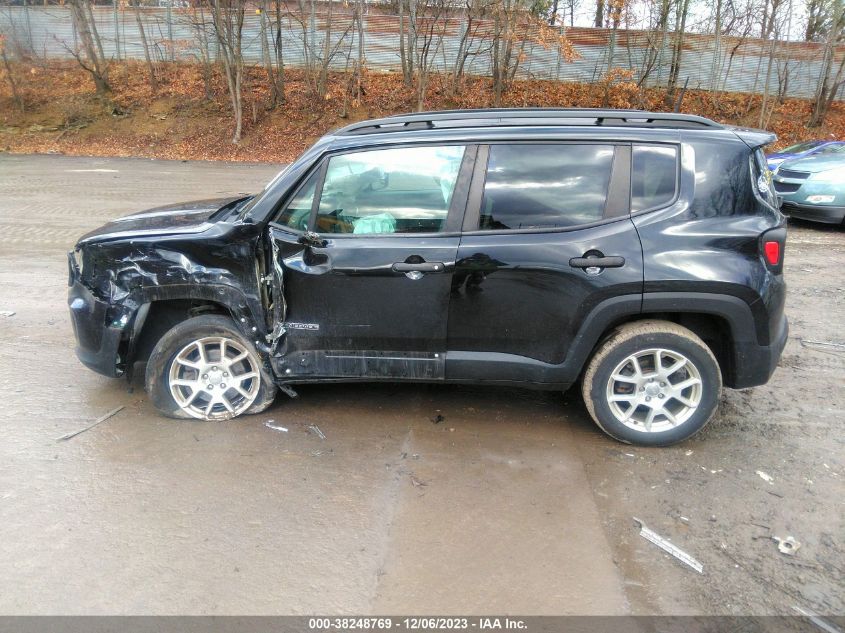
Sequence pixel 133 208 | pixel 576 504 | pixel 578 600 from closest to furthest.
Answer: pixel 578 600 → pixel 576 504 → pixel 133 208

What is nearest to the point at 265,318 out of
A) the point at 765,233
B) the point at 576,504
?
the point at 576,504

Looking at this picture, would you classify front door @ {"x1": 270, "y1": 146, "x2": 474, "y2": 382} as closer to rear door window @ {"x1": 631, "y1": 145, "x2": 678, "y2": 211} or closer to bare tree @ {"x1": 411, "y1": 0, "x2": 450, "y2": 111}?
rear door window @ {"x1": 631, "y1": 145, "x2": 678, "y2": 211}

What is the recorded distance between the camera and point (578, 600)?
2.69 meters

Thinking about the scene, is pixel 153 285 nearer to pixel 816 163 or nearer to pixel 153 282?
pixel 153 282

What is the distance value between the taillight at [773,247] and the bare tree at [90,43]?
26586 mm

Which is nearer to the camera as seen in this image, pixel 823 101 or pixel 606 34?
pixel 823 101

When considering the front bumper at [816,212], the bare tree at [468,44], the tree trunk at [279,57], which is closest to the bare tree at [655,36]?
the bare tree at [468,44]

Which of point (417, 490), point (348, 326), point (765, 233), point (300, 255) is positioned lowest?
point (417, 490)

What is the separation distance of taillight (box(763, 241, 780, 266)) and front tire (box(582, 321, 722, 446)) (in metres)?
0.61

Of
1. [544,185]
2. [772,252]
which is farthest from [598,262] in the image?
[772,252]

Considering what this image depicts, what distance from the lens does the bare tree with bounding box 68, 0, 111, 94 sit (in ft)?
77.8

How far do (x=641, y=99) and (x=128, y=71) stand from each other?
21175 millimetres

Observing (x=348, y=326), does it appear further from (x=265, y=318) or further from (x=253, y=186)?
(x=253, y=186)

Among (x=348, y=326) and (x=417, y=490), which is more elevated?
(x=348, y=326)
